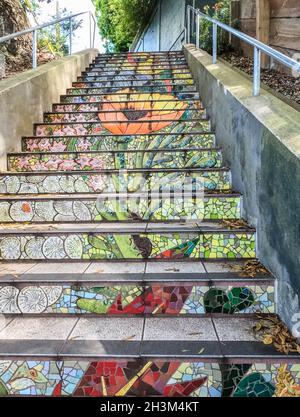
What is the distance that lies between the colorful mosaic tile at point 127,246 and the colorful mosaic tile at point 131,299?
0.43 m

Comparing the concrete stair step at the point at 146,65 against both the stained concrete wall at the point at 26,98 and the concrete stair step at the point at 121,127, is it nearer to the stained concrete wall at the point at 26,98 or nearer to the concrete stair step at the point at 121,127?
the stained concrete wall at the point at 26,98

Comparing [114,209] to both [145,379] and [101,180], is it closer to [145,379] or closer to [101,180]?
[101,180]

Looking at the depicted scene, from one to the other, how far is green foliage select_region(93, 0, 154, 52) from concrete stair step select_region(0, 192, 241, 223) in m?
10.8

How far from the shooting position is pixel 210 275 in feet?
7.74

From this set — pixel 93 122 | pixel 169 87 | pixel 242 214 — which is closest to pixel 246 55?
pixel 169 87

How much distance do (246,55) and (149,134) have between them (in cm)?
392

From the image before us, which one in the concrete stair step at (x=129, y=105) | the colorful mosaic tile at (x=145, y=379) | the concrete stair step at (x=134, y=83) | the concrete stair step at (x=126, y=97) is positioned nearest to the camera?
the colorful mosaic tile at (x=145, y=379)

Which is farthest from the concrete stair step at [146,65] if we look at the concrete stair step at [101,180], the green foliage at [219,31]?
the concrete stair step at [101,180]

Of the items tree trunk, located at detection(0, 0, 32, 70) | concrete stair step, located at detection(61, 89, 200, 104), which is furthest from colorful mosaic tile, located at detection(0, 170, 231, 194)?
tree trunk, located at detection(0, 0, 32, 70)

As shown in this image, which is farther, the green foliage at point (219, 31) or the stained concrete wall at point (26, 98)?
the green foliage at point (219, 31)

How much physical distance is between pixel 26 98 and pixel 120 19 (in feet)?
37.5

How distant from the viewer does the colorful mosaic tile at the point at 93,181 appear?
337 centimetres

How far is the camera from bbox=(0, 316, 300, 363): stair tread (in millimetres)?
1875

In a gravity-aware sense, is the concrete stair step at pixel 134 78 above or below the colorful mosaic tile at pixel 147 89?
above
